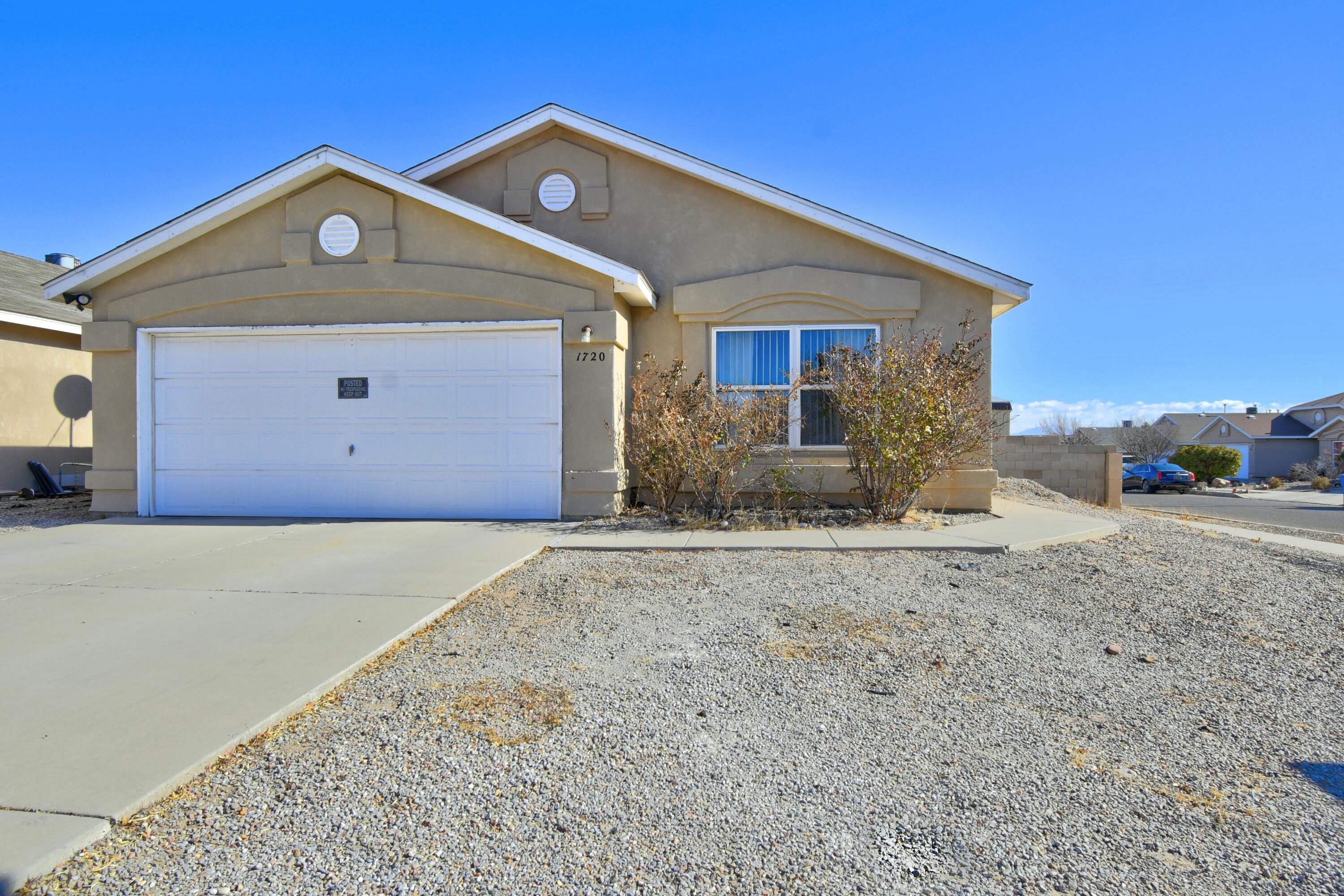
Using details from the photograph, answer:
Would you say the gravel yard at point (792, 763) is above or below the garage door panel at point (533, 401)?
below

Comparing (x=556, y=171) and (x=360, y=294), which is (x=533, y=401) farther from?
(x=556, y=171)

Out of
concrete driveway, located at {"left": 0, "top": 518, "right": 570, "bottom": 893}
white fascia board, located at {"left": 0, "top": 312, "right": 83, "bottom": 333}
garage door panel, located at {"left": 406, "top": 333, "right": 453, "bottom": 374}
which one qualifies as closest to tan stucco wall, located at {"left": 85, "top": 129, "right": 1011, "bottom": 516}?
garage door panel, located at {"left": 406, "top": 333, "right": 453, "bottom": 374}

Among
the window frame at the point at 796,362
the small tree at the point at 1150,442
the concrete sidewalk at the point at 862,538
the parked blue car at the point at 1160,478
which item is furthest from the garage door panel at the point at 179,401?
the small tree at the point at 1150,442

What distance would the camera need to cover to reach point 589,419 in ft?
29.8

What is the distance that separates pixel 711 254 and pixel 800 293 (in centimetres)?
138

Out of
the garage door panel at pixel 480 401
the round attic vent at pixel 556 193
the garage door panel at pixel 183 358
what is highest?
the round attic vent at pixel 556 193

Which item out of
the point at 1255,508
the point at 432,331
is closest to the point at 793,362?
the point at 432,331

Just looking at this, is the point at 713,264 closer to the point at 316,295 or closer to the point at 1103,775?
the point at 316,295

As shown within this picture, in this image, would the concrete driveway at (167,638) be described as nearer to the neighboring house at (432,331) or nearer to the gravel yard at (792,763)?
the gravel yard at (792,763)

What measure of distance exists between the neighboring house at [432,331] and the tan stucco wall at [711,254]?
1.3 inches

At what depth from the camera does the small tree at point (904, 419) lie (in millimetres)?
8586

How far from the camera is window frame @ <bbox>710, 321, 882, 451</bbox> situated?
989 cm

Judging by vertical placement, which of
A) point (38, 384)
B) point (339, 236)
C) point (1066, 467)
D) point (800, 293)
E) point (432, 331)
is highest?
point (339, 236)

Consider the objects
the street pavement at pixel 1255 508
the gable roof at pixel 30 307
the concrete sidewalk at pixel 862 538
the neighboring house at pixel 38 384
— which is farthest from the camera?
the street pavement at pixel 1255 508
